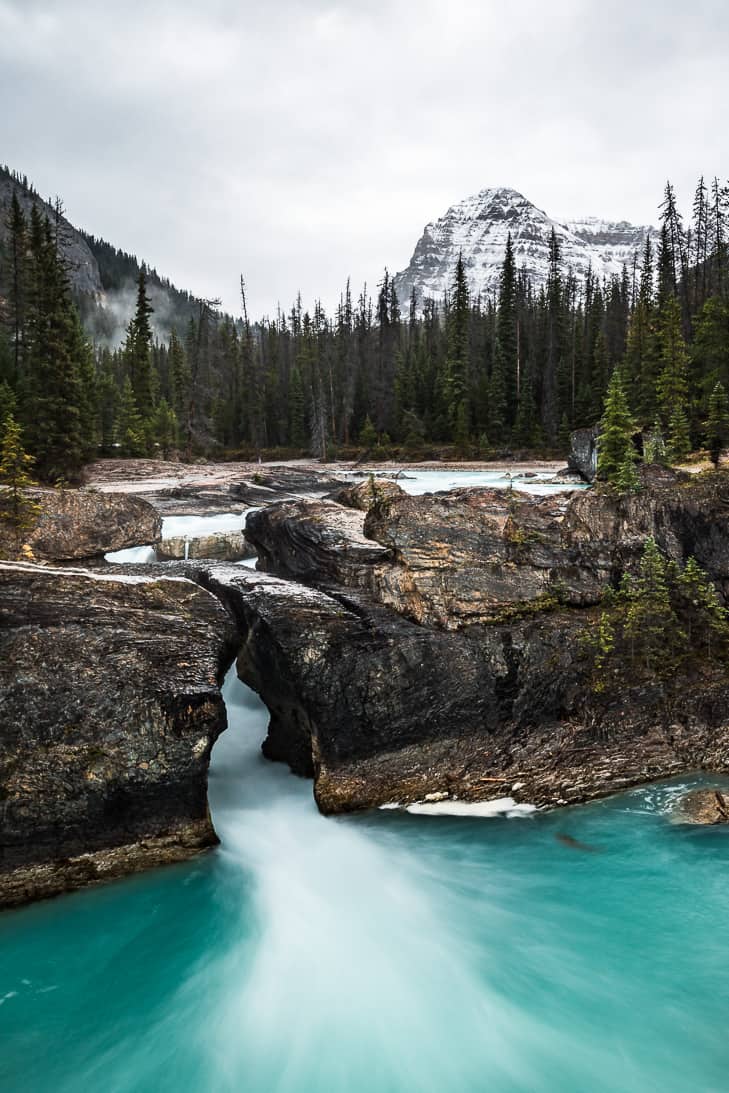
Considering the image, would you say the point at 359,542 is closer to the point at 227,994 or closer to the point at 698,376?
the point at 227,994

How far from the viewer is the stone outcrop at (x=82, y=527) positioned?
46.0 feet

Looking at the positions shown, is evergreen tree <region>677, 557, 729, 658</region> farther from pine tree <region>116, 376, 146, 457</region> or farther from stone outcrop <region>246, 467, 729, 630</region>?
pine tree <region>116, 376, 146, 457</region>

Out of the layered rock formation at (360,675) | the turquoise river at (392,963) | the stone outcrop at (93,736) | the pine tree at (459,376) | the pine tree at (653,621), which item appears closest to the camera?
the turquoise river at (392,963)

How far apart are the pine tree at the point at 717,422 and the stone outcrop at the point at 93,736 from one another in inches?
902

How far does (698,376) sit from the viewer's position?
3447 centimetres

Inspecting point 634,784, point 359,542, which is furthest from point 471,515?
point 634,784

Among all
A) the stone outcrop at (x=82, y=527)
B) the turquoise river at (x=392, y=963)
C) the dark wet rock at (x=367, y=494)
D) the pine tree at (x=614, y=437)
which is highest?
the pine tree at (x=614, y=437)

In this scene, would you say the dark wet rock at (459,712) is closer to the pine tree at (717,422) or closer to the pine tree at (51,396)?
the pine tree at (717,422)

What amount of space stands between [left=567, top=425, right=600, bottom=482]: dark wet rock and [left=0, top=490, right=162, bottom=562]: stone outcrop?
84.4 ft

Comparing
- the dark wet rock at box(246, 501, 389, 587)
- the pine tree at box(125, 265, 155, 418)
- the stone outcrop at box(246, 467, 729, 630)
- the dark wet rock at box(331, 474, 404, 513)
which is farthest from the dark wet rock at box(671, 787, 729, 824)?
the pine tree at box(125, 265, 155, 418)

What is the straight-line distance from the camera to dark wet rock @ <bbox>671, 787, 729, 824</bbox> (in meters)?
8.80

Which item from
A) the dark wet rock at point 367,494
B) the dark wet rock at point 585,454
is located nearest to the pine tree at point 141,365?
the dark wet rock at point 585,454

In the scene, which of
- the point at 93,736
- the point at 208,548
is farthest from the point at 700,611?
the point at 208,548

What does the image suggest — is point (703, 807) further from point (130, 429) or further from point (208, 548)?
point (130, 429)
